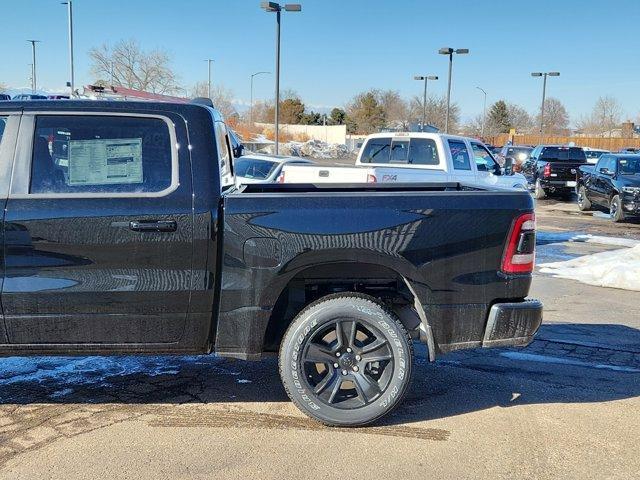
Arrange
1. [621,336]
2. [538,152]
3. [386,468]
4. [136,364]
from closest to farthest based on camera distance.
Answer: [386,468] → [136,364] → [621,336] → [538,152]

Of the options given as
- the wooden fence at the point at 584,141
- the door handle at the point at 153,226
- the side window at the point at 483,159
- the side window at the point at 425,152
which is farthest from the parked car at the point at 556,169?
the wooden fence at the point at 584,141

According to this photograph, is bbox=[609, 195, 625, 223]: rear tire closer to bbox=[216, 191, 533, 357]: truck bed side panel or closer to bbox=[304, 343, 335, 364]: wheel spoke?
bbox=[216, 191, 533, 357]: truck bed side panel

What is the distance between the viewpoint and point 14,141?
397cm

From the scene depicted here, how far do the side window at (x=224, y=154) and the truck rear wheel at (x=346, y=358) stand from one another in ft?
3.52

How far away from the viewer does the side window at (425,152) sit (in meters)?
12.5

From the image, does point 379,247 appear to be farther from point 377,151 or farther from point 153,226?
point 377,151

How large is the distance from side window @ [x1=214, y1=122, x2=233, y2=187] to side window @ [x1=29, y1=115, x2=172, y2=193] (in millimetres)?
346

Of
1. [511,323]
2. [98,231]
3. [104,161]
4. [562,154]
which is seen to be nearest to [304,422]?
[511,323]

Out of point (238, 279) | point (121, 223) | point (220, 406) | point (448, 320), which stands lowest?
point (220, 406)

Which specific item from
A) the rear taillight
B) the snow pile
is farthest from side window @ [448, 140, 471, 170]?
the rear taillight

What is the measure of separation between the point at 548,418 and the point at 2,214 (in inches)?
147

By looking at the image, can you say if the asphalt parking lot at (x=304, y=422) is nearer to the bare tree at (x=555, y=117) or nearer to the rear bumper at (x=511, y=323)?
the rear bumper at (x=511, y=323)

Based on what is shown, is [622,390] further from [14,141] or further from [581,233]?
[581,233]

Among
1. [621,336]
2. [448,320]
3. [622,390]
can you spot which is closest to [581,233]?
[621,336]
